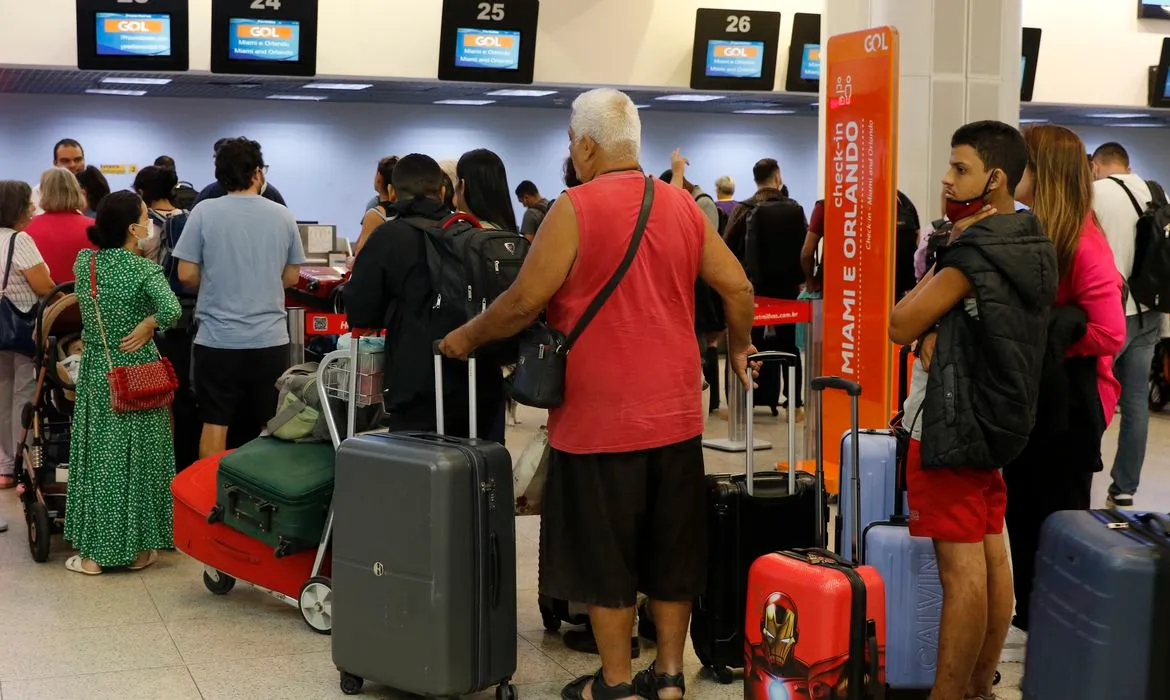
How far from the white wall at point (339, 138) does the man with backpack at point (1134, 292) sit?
27.3 feet

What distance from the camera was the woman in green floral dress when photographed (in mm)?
4965

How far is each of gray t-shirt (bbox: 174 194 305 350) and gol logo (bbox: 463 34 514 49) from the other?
514cm

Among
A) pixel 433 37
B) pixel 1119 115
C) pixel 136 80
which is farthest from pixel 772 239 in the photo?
pixel 1119 115

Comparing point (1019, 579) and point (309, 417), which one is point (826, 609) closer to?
point (1019, 579)

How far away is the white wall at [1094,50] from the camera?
12008mm

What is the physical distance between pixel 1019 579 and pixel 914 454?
970mm

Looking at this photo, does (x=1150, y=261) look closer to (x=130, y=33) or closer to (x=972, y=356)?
(x=972, y=356)

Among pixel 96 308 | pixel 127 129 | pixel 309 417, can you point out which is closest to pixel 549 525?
pixel 309 417

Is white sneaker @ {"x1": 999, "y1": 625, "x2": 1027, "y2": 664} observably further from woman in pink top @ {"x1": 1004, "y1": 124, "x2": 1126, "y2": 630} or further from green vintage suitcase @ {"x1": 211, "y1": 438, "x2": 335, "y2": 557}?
green vintage suitcase @ {"x1": 211, "y1": 438, "x2": 335, "y2": 557}

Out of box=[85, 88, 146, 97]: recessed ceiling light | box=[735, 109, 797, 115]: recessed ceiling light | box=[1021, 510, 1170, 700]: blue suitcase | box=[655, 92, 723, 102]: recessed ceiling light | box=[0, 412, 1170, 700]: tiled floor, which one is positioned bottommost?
box=[0, 412, 1170, 700]: tiled floor

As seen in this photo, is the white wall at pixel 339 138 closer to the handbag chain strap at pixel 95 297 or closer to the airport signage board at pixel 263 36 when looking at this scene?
the airport signage board at pixel 263 36

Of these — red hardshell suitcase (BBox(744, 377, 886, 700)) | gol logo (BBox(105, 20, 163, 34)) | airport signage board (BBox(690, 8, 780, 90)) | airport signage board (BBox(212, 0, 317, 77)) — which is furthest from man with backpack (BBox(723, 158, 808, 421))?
red hardshell suitcase (BBox(744, 377, 886, 700))

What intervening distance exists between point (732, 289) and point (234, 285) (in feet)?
7.80

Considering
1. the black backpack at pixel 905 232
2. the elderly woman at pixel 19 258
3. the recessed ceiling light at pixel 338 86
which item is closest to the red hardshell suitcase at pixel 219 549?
the elderly woman at pixel 19 258
